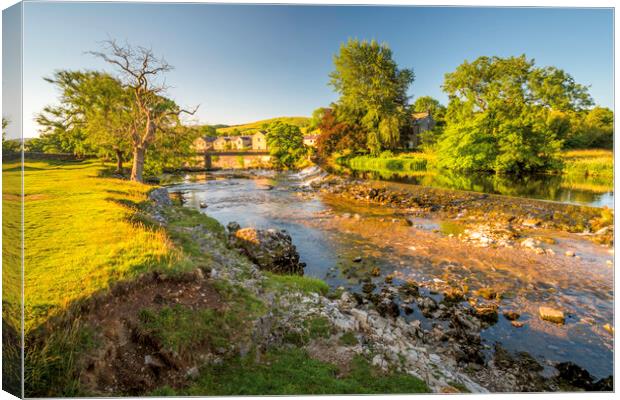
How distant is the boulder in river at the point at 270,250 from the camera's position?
751 cm

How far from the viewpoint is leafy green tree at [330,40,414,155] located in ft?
38.6

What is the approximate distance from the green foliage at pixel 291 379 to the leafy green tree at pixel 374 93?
31.1 ft

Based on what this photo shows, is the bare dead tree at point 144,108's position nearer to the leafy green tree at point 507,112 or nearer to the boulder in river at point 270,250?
the boulder in river at point 270,250

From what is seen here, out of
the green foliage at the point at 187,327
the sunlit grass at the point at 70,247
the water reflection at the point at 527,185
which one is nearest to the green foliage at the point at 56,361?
the sunlit grass at the point at 70,247

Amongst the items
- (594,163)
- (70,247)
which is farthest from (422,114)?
(70,247)

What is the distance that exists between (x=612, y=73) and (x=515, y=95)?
16.6 ft

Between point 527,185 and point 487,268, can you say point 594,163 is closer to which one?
point 487,268

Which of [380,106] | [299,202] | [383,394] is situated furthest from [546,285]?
[380,106]

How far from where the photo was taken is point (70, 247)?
4.65 meters

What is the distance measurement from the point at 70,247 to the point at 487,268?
862 cm

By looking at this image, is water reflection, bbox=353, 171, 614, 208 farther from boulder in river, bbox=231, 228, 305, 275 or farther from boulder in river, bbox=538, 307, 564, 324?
boulder in river, bbox=231, 228, 305, 275

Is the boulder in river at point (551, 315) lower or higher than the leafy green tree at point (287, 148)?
lower

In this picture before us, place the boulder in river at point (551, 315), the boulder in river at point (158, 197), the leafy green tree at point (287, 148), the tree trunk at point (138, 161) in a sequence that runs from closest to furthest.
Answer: the boulder in river at point (551, 315) → the boulder in river at point (158, 197) → the tree trunk at point (138, 161) → the leafy green tree at point (287, 148)

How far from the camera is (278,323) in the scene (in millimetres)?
3945
